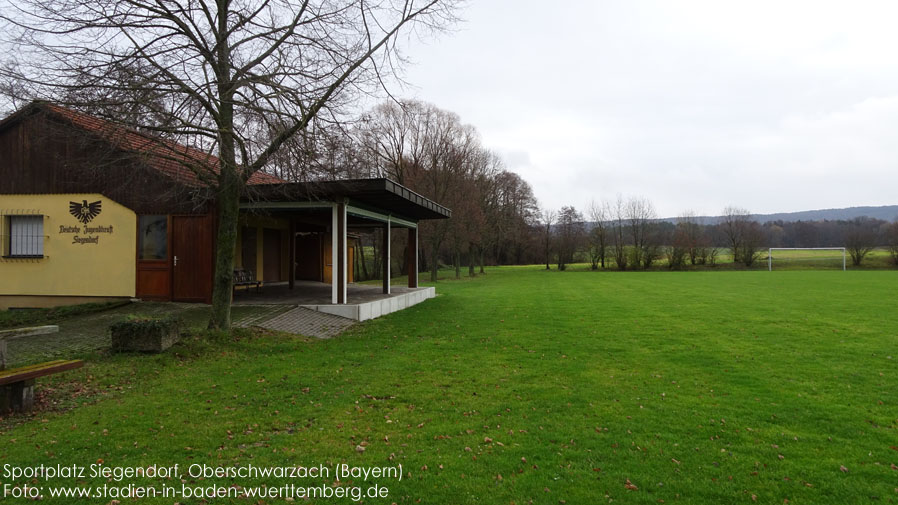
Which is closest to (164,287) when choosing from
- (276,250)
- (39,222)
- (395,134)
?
(39,222)

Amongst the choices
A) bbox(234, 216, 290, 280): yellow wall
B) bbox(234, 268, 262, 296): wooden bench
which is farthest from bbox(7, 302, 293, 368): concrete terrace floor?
bbox(234, 216, 290, 280): yellow wall

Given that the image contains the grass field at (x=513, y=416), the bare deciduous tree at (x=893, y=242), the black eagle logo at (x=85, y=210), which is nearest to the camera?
the grass field at (x=513, y=416)

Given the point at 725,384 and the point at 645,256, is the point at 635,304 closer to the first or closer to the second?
the point at 725,384

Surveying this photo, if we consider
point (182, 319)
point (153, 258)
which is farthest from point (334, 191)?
point (153, 258)

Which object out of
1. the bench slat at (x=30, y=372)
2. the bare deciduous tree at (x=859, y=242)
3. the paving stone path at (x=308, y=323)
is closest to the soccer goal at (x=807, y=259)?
the bare deciduous tree at (x=859, y=242)

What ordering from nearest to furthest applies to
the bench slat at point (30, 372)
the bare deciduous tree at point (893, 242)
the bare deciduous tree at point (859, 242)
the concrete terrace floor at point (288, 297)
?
1. the bench slat at point (30, 372)
2. the concrete terrace floor at point (288, 297)
3. the bare deciduous tree at point (893, 242)
4. the bare deciduous tree at point (859, 242)

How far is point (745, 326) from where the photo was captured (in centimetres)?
1232

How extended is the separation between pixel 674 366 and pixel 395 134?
111 feet

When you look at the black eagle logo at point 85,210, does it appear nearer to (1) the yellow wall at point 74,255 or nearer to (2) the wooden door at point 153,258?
(1) the yellow wall at point 74,255

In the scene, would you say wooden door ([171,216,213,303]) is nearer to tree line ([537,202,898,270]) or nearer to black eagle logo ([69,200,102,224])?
black eagle logo ([69,200,102,224])

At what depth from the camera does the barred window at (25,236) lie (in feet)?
44.6

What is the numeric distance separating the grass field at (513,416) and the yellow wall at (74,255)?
630 centimetres

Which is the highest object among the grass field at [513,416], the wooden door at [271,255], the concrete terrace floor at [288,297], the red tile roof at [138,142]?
the red tile roof at [138,142]

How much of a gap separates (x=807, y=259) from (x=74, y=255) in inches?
2638
